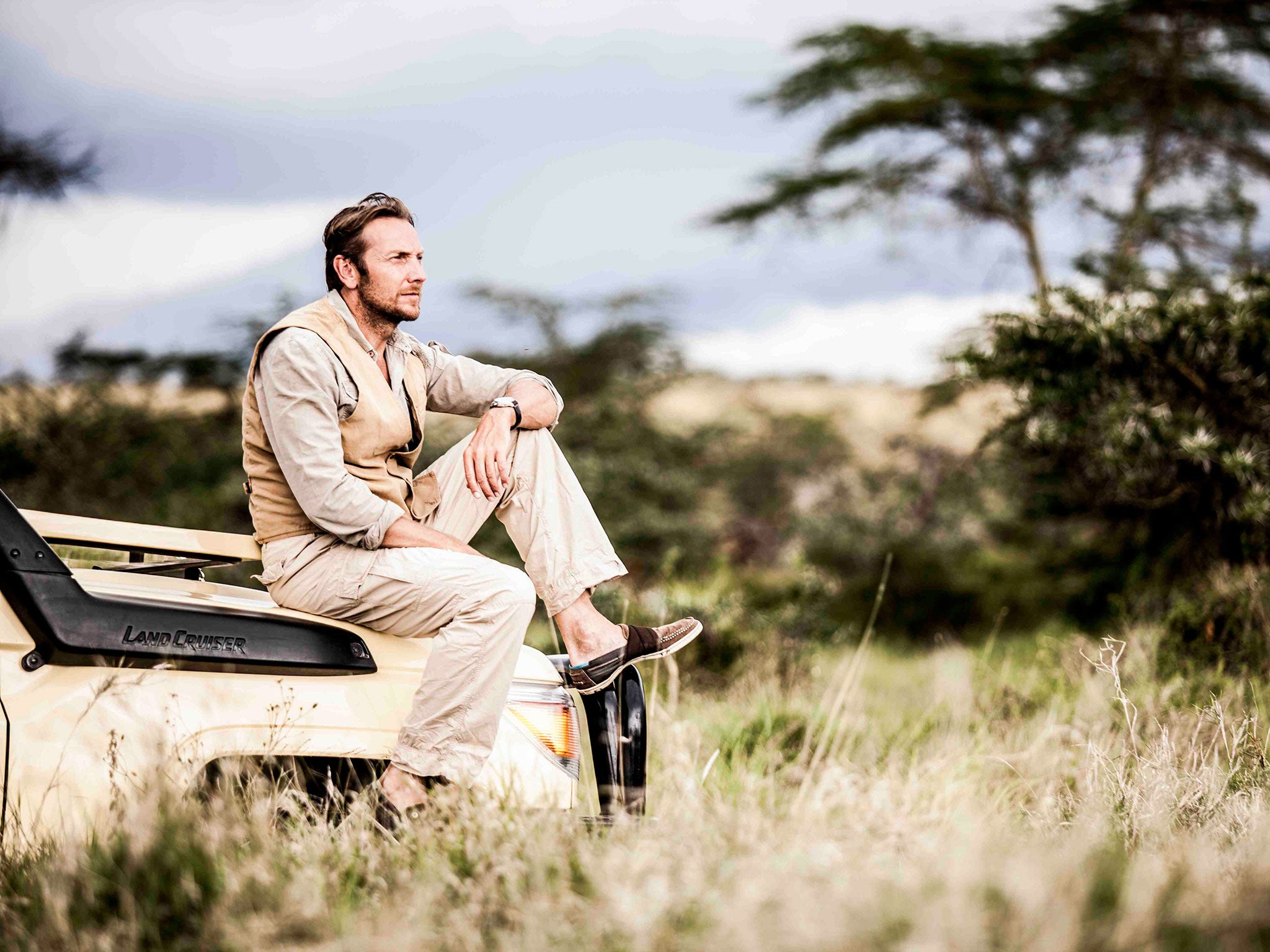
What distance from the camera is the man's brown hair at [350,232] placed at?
3564 mm

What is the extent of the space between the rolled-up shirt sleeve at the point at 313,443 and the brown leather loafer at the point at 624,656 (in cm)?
70

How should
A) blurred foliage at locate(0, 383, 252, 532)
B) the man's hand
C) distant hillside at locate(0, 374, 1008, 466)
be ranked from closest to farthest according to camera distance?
the man's hand < blurred foliage at locate(0, 383, 252, 532) < distant hillside at locate(0, 374, 1008, 466)

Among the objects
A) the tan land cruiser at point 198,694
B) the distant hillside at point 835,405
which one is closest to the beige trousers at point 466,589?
the tan land cruiser at point 198,694

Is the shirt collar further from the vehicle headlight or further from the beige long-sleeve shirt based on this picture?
the vehicle headlight

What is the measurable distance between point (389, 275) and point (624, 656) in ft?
4.57

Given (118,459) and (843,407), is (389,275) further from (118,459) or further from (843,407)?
(843,407)

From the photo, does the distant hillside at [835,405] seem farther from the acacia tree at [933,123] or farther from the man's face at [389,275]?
the man's face at [389,275]

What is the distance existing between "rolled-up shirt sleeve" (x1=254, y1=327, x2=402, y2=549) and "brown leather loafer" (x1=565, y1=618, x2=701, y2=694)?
0.70m

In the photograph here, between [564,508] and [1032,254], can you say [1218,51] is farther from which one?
[564,508]

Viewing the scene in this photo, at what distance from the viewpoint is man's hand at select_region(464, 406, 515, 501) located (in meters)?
3.44

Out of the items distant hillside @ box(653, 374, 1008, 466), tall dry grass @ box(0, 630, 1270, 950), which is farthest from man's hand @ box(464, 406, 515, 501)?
distant hillside @ box(653, 374, 1008, 466)

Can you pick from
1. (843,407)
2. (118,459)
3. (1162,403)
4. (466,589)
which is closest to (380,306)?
(466,589)

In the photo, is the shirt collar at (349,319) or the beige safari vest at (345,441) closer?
the beige safari vest at (345,441)

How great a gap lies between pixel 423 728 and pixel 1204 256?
17.4 m
